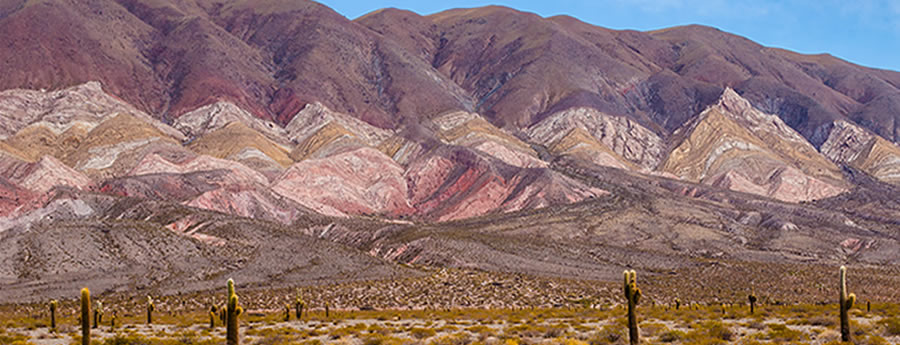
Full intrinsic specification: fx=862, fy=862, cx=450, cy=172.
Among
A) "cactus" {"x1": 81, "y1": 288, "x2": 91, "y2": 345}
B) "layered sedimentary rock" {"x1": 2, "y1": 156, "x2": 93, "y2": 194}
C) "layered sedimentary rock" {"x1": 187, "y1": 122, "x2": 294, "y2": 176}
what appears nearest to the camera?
"cactus" {"x1": 81, "y1": 288, "x2": 91, "y2": 345}

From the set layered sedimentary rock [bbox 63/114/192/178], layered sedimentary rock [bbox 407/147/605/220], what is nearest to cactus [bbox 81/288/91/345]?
layered sedimentary rock [bbox 407/147/605/220]

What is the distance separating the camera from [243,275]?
250 feet

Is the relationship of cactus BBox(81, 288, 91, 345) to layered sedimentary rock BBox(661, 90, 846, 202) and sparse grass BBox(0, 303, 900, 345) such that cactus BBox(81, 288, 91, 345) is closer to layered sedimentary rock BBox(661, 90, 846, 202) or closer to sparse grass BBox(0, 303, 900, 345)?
sparse grass BBox(0, 303, 900, 345)

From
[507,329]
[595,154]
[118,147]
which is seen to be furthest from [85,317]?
[595,154]

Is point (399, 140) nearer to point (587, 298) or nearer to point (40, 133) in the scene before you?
point (40, 133)

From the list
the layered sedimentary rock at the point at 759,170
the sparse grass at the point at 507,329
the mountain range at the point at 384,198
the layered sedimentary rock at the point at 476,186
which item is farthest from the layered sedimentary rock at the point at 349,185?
the sparse grass at the point at 507,329

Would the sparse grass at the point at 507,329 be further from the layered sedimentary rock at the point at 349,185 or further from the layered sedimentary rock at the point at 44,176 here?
the layered sedimentary rock at the point at 349,185

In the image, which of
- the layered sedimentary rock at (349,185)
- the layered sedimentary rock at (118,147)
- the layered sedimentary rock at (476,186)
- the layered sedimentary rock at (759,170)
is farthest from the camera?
the layered sedimentary rock at (759,170)

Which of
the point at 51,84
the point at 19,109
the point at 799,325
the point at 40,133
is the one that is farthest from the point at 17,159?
the point at 799,325

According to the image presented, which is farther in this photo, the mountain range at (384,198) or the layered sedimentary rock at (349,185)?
the layered sedimentary rock at (349,185)

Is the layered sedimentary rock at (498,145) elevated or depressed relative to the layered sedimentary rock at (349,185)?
elevated

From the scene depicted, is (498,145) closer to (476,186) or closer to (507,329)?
(476,186)

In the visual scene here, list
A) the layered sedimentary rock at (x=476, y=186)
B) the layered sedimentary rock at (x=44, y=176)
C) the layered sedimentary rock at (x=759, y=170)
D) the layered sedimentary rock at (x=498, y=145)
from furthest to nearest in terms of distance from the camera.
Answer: the layered sedimentary rock at (x=498, y=145) → the layered sedimentary rock at (x=759, y=170) → the layered sedimentary rock at (x=476, y=186) → the layered sedimentary rock at (x=44, y=176)

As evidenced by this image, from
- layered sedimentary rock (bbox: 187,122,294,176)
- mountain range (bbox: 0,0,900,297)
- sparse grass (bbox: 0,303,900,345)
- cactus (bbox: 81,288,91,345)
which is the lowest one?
sparse grass (bbox: 0,303,900,345)
